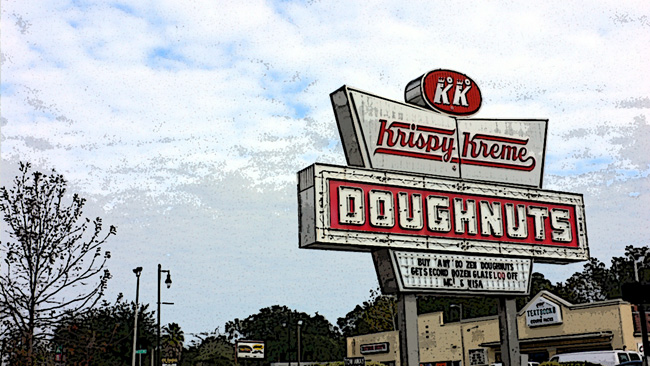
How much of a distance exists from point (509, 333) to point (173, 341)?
302 ft

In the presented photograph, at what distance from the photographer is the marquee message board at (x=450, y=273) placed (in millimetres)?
17469

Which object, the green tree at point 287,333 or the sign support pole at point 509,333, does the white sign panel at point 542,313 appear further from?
the green tree at point 287,333

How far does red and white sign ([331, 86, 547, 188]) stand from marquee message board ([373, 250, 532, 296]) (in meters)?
2.34

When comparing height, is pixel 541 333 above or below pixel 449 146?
below

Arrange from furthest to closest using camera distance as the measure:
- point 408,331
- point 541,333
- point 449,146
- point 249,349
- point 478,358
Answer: point 249,349 → point 541,333 → point 478,358 → point 449,146 → point 408,331

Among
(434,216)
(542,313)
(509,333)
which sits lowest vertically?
(509,333)

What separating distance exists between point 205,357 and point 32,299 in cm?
8090

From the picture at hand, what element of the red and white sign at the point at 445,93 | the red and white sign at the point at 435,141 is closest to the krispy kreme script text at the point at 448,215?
the red and white sign at the point at 435,141

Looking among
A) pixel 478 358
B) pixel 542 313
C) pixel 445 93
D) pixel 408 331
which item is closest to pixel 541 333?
pixel 542 313

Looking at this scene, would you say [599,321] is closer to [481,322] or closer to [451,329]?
[481,322]

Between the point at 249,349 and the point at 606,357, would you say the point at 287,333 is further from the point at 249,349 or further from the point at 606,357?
the point at 606,357

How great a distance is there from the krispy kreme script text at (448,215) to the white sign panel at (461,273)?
596mm

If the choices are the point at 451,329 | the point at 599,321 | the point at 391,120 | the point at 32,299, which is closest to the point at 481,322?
the point at 451,329

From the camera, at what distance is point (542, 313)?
Result: 4662cm
